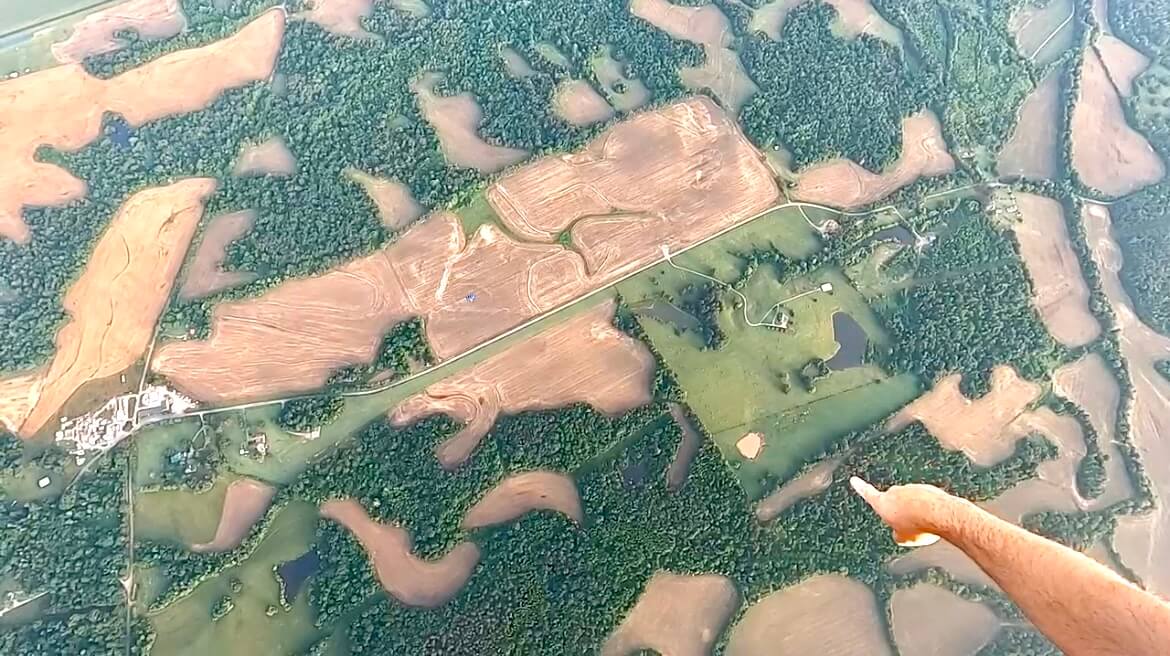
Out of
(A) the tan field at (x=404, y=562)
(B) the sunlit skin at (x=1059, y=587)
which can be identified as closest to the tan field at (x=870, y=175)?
(A) the tan field at (x=404, y=562)

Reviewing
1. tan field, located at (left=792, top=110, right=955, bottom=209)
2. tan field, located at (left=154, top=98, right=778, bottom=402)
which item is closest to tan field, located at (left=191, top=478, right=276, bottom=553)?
tan field, located at (left=154, top=98, right=778, bottom=402)

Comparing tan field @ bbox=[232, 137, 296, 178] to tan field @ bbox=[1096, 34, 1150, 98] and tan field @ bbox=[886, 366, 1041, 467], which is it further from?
tan field @ bbox=[1096, 34, 1150, 98]

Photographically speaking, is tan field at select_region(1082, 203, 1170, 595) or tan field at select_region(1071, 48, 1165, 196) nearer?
tan field at select_region(1082, 203, 1170, 595)

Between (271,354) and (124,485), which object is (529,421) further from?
(124,485)

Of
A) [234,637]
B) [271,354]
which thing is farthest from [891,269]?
[234,637]

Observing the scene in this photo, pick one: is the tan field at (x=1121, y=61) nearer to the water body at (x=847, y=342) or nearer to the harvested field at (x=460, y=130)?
the water body at (x=847, y=342)
